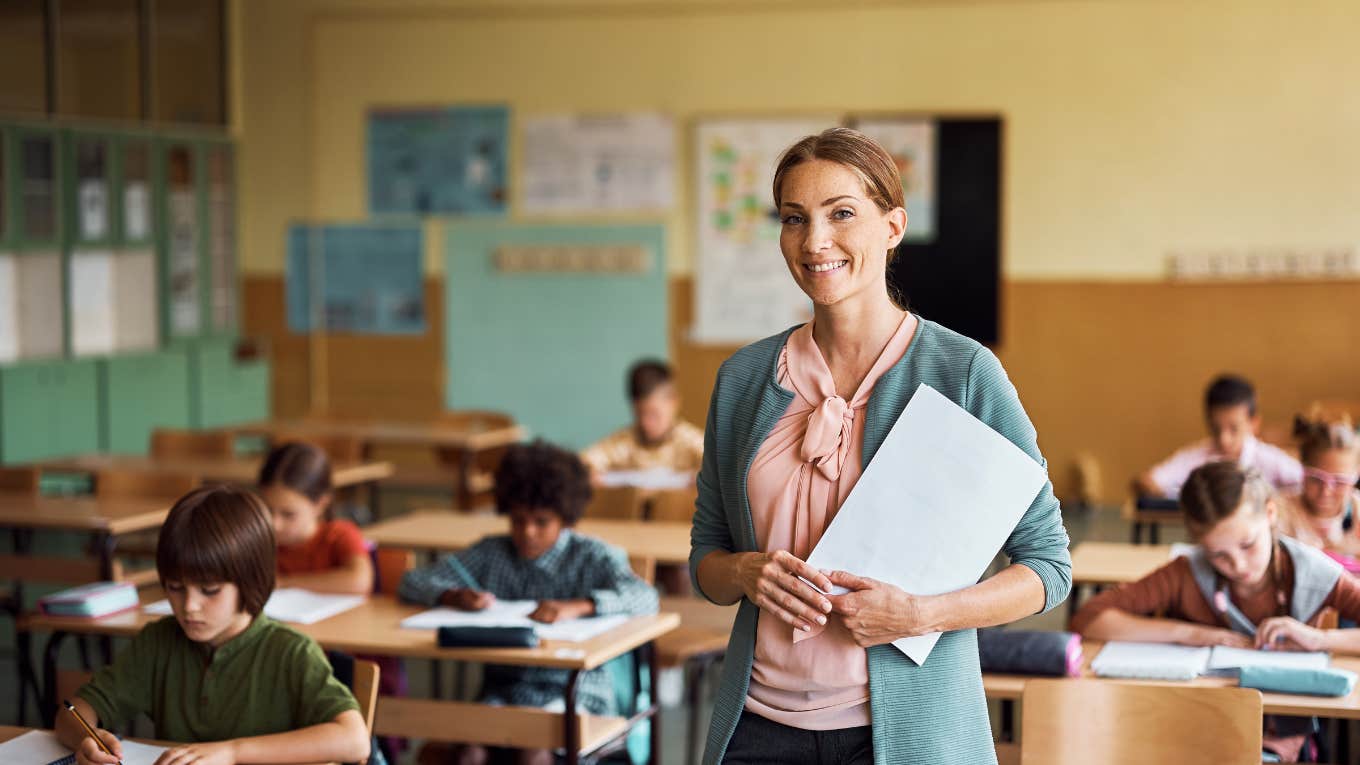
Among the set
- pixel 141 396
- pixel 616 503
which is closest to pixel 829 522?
pixel 616 503

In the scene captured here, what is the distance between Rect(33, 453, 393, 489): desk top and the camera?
18.4ft

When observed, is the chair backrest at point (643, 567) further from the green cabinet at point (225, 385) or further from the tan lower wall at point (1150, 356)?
the green cabinet at point (225, 385)

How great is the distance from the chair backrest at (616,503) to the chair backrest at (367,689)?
2.27 meters

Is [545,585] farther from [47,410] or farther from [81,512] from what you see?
[47,410]

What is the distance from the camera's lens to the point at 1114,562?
3.85 meters

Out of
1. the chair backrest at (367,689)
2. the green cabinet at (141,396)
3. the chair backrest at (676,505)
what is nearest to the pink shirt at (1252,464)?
the chair backrest at (676,505)

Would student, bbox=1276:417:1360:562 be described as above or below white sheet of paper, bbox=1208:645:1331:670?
above

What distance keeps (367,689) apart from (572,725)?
55 cm

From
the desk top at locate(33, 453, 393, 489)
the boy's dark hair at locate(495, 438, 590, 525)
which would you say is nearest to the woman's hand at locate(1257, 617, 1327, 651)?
the boy's dark hair at locate(495, 438, 590, 525)

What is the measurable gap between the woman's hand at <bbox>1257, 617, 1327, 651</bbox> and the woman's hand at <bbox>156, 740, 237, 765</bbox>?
195 centimetres

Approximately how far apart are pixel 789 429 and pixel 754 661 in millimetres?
252

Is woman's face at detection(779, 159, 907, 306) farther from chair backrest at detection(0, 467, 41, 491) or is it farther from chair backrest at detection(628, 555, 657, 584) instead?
chair backrest at detection(0, 467, 41, 491)

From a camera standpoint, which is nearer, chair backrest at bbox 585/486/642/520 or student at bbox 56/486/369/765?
student at bbox 56/486/369/765

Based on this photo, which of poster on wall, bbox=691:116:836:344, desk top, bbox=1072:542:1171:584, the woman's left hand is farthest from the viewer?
poster on wall, bbox=691:116:836:344
